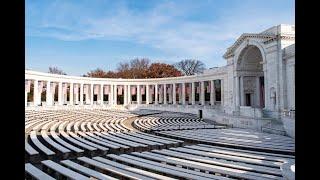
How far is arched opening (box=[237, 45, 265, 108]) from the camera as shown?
4525 cm

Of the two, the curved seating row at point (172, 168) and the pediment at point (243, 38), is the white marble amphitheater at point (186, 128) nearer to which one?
the curved seating row at point (172, 168)

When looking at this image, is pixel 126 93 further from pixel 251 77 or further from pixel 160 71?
pixel 251 77

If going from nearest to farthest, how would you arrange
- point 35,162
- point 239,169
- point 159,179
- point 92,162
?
point 159,179
point 239,169
point 92,162
point 35,162

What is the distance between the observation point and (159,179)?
10430mm

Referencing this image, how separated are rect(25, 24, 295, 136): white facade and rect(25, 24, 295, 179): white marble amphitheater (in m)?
0.13

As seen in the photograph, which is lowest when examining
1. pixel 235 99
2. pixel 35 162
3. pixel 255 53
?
pixel 35 162

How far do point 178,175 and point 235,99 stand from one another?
122 feet

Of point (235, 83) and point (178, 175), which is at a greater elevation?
point (235, 83)

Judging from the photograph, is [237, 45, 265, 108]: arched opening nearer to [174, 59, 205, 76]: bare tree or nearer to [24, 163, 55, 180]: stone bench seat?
[24, 163, 55, 180]: stone bench seat

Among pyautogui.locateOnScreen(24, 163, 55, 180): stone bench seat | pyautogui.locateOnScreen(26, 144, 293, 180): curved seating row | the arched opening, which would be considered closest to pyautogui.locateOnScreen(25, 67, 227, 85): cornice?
the arched opening

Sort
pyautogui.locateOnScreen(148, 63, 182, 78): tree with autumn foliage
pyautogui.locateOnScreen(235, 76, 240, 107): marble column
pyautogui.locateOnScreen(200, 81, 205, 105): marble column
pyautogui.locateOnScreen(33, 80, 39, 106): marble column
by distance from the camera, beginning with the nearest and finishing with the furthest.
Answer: pyautogui.locateOnScreen(235, 76, 240, 107): marble column → pyautogui.locateOnScreen(33, 80, 39, 106): marble column → pyautogui.locateOnScreen(200, 81, 205, 105): marble column → pyautogui.locateOnScreen(148, 63, 182, 78): tree with autumn foliage

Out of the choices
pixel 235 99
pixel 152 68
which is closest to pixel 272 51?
pixel 235 99
